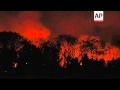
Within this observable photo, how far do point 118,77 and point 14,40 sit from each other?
5.42 feet

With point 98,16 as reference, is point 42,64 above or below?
below

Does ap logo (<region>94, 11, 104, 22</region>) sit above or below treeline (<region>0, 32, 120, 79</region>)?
above

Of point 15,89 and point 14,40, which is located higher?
point 14,40

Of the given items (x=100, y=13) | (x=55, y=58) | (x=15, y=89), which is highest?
(x=100, y=13)

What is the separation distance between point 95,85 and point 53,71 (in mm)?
640

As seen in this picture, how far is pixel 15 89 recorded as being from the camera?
630 cm

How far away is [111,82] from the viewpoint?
6.29 m

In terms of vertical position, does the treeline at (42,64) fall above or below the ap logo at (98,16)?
below

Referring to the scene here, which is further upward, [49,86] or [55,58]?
[55,58]
